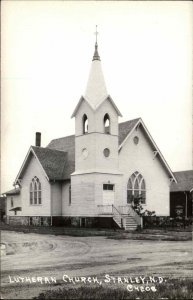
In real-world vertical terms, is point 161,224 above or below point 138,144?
below

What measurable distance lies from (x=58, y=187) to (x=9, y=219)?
442cm

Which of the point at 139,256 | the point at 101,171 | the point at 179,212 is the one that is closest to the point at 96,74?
the point at 101,171

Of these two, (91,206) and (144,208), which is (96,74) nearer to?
(91,206)

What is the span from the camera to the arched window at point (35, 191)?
100 feet

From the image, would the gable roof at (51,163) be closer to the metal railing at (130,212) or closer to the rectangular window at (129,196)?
the rectangular window at (129,196)

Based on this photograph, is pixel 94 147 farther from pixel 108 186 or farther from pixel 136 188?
pixel 136 188

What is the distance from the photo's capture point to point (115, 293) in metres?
7.83

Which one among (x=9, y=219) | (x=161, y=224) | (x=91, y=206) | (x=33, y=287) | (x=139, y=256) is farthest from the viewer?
(x=9, y=219)

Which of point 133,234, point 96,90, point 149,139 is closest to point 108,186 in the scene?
point 149,139

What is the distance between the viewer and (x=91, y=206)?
2638cm

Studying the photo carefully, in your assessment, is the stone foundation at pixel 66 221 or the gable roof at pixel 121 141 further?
the gable roof at pixel 121 141

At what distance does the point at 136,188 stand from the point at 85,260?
1838 centimetres

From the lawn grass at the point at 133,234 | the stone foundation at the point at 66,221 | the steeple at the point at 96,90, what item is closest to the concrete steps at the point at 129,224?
the stone foundation at the point at 66,221

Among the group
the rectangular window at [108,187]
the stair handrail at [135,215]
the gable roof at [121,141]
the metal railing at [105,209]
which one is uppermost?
the gable roof at [121,141]
